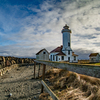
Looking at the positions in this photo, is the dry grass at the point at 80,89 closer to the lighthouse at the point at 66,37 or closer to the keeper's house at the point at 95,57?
the lighthouse at the point at 66,37

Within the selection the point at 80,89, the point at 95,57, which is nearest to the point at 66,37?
the point at 95,57

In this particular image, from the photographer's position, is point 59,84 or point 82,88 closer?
point 82,88

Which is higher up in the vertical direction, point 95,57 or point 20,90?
point 95,57

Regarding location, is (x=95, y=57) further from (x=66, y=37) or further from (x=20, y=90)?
(x=20, y=90)

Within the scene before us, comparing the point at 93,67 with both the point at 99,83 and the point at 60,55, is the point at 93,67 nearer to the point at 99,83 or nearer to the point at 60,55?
the point at 99,83

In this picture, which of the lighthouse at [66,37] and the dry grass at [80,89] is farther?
the lighthouse at [66,37]

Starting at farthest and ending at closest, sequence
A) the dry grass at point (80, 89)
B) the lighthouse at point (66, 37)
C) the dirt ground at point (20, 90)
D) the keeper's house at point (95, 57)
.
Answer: the keeper's house at point (95, 57) → the lighthouse at point (66, 37) → the dirt ground at point (20, 90) → the dry grass at point (80, 89)

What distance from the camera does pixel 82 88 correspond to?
5230 millimetres

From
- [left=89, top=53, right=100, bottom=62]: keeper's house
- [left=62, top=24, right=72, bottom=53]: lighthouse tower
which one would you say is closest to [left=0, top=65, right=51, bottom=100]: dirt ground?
[left=62, top=24, right=72, bottom=53]: lighthouse tower

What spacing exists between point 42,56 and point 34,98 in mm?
13482

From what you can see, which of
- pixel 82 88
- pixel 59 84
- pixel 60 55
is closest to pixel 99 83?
pixel 82 88

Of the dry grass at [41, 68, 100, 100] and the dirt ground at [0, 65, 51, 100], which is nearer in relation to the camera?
the dry grass at [41, 68, 100, 100]

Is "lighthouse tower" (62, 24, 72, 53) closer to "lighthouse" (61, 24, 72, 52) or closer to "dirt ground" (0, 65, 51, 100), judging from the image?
"lighthouse" (61, 24, 72, 52)

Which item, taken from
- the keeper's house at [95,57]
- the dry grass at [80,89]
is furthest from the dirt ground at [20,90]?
the keeper's house at [95,57]
